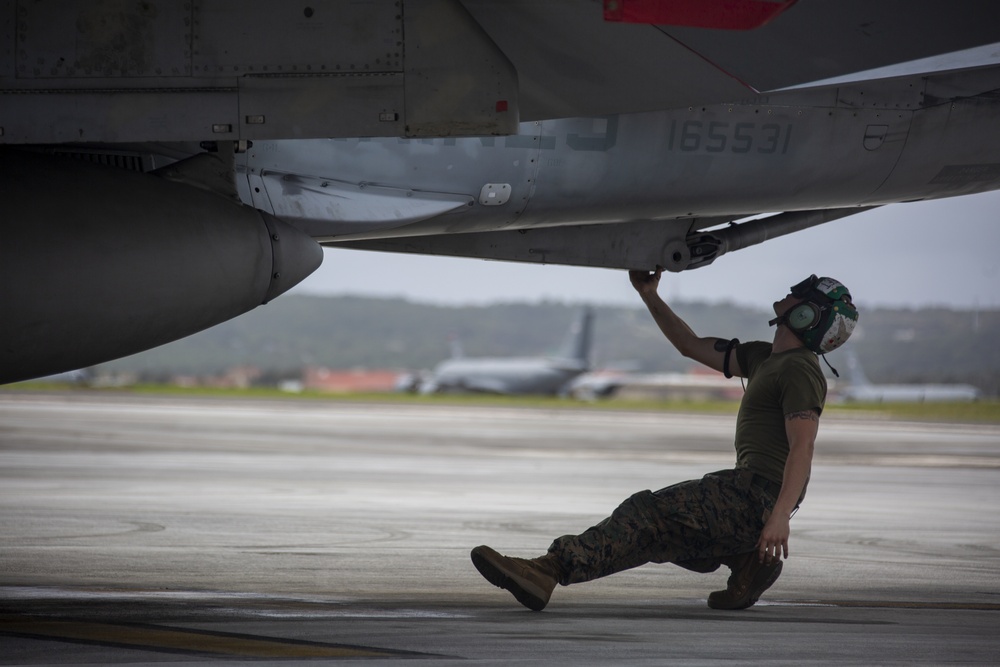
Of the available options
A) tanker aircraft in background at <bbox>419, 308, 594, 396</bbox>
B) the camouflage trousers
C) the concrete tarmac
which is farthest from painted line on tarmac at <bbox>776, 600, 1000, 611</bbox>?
tanker aircraft in background at <bbox>419, 308, 594, 396</bbox>

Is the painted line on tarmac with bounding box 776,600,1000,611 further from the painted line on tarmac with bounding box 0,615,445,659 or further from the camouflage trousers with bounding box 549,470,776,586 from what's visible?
the painted line on tarmac with bounding box 0,615,445,659

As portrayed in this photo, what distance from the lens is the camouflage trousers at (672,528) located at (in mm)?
5574

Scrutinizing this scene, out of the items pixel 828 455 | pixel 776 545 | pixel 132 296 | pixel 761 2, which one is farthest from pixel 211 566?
pixel 828 455

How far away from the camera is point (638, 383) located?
305 feet

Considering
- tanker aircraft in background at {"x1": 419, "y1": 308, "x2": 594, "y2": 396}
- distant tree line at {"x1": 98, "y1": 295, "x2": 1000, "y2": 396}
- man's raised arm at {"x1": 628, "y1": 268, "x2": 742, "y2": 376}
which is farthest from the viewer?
distant tree line at {"x1": 98, "y1": 295, "x2": 1000, "y2": 396}

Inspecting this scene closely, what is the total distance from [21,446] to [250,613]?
45.9ft

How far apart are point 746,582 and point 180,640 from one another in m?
2.85

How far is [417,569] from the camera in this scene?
7109mm

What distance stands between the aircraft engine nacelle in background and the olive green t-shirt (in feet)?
9.16

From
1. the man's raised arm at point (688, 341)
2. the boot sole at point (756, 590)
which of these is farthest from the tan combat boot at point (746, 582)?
the man's raised arm at point (688, 341)

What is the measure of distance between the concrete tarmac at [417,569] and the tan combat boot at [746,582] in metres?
0.10

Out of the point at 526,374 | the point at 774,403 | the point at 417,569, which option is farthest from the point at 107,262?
the point at 526,374

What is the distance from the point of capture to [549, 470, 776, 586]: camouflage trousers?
5.57 meters

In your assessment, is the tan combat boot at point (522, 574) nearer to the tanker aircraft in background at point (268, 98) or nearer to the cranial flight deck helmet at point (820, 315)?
the cranial flight deck helmet at point (820, 315)
